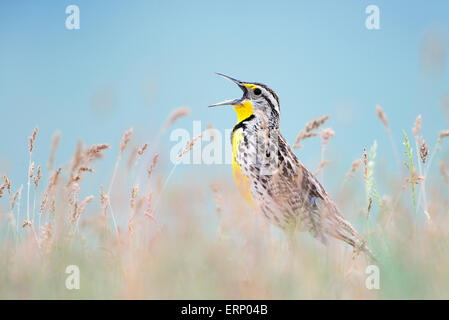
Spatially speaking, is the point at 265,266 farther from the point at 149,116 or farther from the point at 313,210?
the point at 149,116

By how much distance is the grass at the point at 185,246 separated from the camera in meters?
3.74

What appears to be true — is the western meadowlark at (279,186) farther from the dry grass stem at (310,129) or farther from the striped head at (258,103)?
the dry grass stem at (310,129)

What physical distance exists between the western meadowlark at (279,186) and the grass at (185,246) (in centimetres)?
26

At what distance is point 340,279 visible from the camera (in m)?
4.02

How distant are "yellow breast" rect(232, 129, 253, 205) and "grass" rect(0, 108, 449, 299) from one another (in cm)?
23

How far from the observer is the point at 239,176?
19.8 ft

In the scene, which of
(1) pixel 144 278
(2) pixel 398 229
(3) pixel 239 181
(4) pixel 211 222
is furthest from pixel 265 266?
(3) pixel 239 181

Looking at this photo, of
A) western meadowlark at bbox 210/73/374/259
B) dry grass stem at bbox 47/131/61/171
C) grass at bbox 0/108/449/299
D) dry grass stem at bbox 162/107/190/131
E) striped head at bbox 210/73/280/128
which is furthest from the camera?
striped head at bbox 210/73/280/128

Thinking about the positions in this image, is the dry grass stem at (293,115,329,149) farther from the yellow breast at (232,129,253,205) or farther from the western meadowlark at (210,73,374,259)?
the yellow breast at (232,129,253,205)

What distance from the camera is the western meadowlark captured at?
551 centimetres

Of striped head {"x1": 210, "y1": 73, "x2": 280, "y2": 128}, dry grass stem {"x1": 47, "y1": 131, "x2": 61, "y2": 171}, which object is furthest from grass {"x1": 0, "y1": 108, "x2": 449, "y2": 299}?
striped head {"x1": 210, "y1": 73, "x2": 280, "y2": 128}

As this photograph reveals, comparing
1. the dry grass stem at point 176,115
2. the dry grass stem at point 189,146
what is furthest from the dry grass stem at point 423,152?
the dry grass stem at point 176,115

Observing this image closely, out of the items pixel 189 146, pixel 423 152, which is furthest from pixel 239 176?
pixel 423 152
